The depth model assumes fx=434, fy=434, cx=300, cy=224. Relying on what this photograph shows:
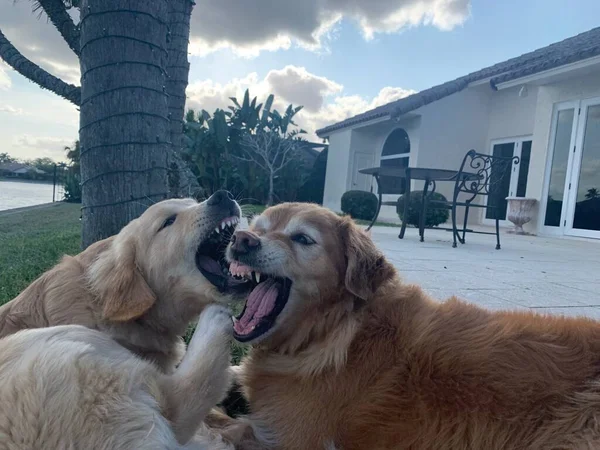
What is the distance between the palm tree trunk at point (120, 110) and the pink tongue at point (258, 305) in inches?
58.1

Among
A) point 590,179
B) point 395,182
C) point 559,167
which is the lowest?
point 395,182

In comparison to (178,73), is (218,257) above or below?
below

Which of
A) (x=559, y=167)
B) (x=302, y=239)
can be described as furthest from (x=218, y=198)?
(x=559, y=167)

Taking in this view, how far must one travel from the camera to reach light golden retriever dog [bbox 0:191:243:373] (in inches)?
83.9

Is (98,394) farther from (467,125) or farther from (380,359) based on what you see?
(467,125)

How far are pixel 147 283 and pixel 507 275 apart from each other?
13.1 ft

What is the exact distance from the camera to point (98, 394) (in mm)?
1501

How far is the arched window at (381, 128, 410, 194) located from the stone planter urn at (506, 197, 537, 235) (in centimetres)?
421

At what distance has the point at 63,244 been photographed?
654 centimetres

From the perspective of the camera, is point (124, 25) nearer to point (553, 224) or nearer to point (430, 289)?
point (430, 289)

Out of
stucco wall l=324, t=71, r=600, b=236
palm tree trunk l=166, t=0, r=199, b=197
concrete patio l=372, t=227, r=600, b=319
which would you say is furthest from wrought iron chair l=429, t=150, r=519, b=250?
palm tree trunk l=166, t=0, r=199, b=197

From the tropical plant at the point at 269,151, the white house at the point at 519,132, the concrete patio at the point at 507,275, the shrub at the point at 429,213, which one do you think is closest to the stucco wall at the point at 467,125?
the white house at the point at 519,132

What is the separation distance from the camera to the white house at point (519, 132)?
10258 mm

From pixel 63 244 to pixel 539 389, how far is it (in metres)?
6.68
